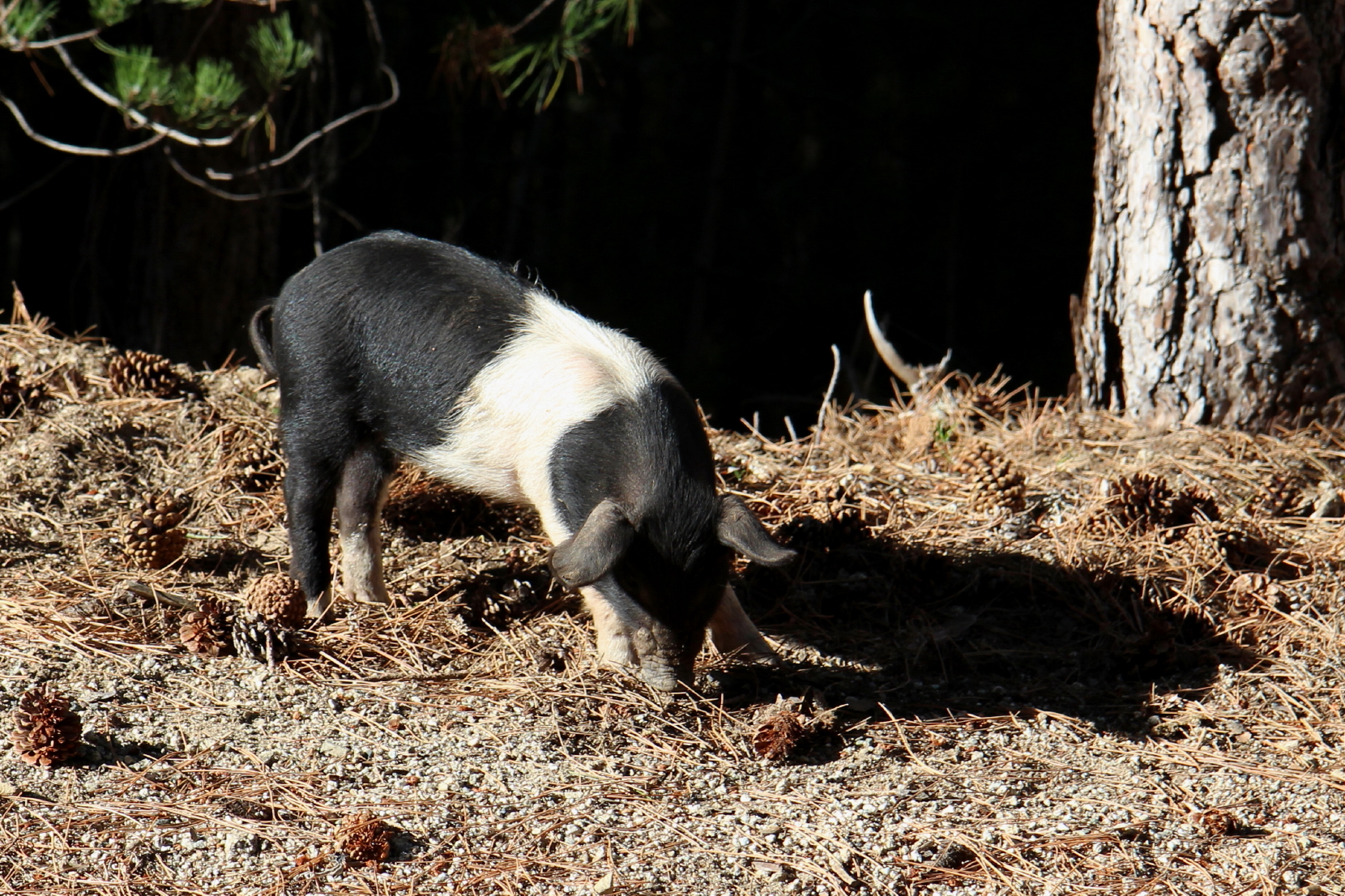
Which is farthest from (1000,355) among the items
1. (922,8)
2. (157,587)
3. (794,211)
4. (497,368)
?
(157,587)

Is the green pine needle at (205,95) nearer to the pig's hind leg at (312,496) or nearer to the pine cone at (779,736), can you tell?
the pig's hind leg at (312,496)

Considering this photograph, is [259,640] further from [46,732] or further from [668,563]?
[668,563]

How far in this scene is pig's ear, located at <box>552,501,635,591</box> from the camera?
293 centimetres

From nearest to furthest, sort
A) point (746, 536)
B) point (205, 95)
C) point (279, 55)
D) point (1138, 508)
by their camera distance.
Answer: point (746, 536) → point (1138, 508) → point (205, 95) → point (279, 55)

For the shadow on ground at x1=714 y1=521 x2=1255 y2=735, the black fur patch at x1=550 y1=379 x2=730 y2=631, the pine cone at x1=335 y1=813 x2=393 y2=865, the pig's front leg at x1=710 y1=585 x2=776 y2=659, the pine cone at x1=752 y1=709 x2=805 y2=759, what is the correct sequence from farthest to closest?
the pig's front leg at x1=710 y1=585 x2=776 y2=659 < the shadow on ground at x1=714 y1=521 x2=1255 y2=735 < the black fur patch at x1=550 y1=379 x2=730 y2=631 < the pine cone at x1=752 y1=709 x2=805 y2=759 < the pine cone at x1=335 y1=813 x2=393 y2=865

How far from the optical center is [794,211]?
8945 mm

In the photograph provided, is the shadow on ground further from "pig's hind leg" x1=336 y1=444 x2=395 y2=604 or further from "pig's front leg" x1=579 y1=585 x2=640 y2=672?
"pig's hind leg" x1=336 y1=444 x2=395 y2=604

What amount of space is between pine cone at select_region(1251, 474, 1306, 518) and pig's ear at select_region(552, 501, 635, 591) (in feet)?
7.55

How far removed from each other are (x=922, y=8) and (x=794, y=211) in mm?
1572

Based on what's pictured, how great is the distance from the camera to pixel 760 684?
3.42m

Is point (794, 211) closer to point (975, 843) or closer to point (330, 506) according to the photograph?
A: point (330, 506)

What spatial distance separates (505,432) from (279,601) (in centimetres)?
75

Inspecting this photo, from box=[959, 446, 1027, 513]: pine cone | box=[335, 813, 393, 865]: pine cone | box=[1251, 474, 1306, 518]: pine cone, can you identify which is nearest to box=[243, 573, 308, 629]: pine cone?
box=[335, 813, 393, 865]: pine cone

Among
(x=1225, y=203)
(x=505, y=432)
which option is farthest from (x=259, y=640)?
(x=1225, y=203)
